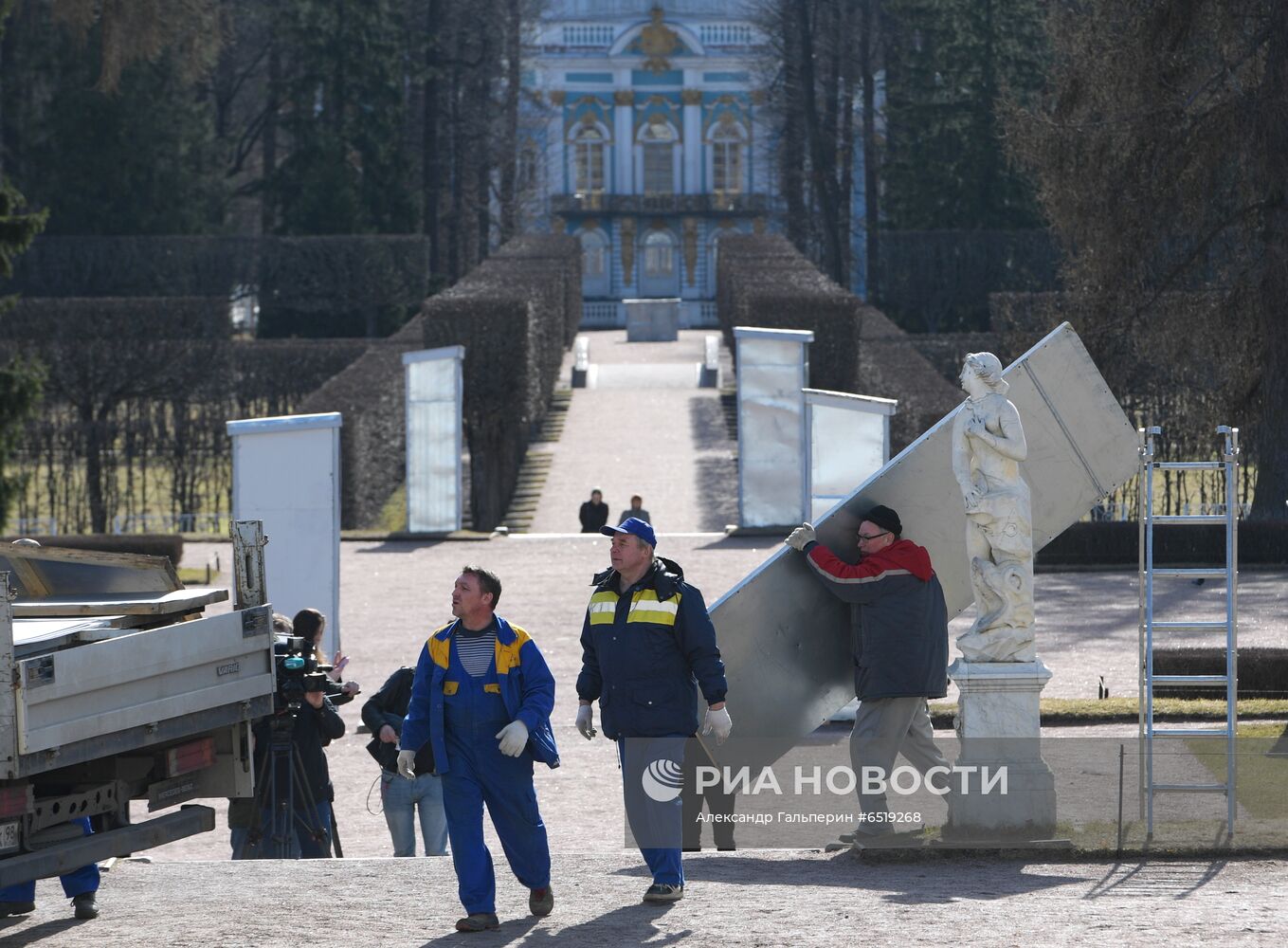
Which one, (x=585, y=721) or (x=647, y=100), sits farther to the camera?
(x=647, y=100)

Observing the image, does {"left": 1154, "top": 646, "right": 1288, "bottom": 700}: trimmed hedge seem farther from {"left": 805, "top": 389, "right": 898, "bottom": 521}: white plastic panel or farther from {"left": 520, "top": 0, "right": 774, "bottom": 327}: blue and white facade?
{"left": 520, "top": 0, "right": 774, "bottom": 327}: blue and white facade

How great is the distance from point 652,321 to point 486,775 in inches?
1839

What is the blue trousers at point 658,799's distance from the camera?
783 centimetres

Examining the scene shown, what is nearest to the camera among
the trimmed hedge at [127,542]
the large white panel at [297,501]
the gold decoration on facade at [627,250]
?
the large white panel at [297,501]

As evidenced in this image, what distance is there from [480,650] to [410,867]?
139cm

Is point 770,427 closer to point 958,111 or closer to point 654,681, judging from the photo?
point 654,681

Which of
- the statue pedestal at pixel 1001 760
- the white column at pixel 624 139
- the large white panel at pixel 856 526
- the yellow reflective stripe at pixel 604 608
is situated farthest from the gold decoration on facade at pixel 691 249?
the yellow reflective stripe at pixel 604 608

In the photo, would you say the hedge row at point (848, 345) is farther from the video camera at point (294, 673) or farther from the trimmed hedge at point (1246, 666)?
the video camera at point (294, 673)

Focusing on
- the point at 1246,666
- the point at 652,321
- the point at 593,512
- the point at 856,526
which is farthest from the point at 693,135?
the point at 856,526

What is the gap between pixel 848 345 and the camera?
30109 millimetres

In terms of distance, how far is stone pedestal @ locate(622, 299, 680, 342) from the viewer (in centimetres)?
5388

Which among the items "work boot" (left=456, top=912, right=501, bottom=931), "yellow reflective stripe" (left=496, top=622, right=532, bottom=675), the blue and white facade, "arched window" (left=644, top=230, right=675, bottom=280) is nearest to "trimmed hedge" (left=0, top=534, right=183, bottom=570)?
"yellow reflective stripe" (left=496, top=622, right=532, bottom=675)

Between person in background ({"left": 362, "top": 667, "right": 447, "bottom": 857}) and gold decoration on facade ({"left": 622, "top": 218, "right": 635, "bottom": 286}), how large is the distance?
6244 centimetres

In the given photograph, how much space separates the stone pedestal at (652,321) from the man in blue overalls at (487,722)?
46.2 m
